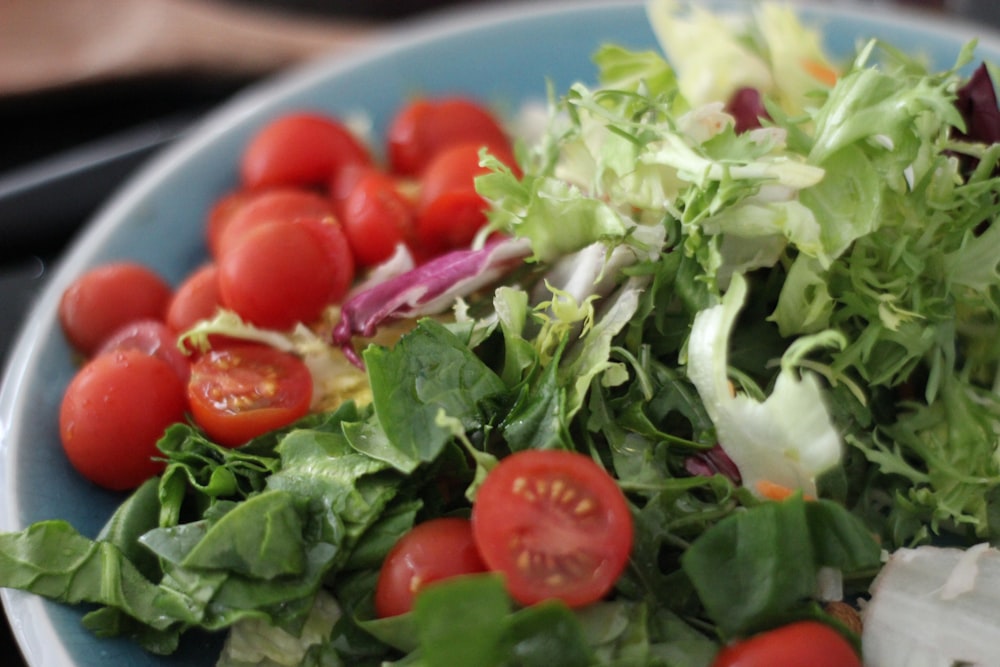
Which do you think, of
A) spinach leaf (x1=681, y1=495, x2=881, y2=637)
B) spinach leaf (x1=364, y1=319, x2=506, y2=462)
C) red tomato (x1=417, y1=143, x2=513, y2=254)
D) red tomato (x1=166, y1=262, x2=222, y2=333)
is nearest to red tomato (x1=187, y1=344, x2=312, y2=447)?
red tomato (x1=166, y1=262, x2=222, y2=333)

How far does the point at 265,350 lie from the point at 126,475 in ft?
0.94

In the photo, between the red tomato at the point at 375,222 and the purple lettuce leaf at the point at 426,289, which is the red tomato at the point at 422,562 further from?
the red tomato at the point at 375,222

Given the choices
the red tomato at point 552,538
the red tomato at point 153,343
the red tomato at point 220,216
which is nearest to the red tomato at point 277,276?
the red tomato at point 153,343

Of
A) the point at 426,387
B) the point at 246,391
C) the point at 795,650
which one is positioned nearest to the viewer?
the point at 795,650

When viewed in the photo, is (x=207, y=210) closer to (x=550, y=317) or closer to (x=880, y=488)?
(x=550, y=317)

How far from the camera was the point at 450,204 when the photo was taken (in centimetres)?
172

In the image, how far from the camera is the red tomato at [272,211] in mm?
1729

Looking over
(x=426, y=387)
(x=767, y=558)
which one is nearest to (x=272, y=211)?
(x=426, y=387)

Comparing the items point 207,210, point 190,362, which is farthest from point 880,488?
point 207,210

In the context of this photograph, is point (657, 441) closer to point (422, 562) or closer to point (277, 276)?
point (422, 562)

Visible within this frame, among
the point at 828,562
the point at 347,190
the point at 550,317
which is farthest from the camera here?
the point at 347,190

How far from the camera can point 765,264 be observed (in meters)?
1.28

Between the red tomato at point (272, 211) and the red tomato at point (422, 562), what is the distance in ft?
2.42

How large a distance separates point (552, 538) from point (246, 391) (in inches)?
22.6
